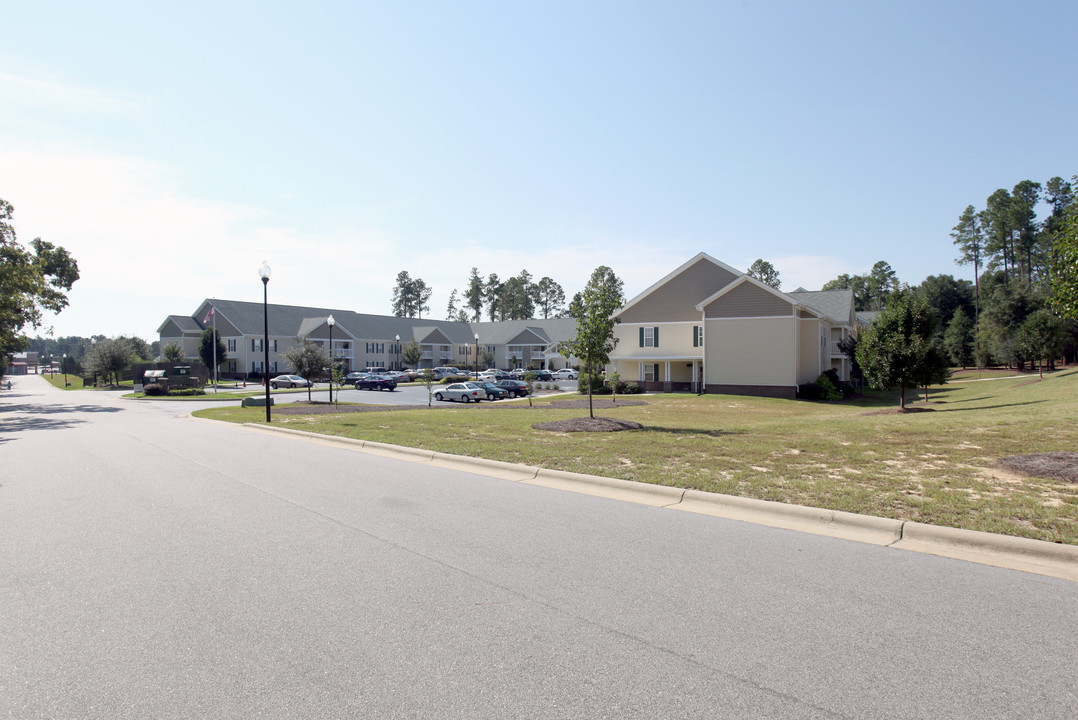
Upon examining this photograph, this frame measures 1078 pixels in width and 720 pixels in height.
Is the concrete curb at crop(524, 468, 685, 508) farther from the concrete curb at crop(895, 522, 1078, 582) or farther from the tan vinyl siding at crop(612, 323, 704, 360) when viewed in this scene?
the tan vinyl siding at crop(612, 323, 704, 360)

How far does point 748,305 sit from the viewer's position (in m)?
41.0

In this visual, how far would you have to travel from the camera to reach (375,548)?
6453mm

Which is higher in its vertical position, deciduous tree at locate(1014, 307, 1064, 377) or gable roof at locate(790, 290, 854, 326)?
gable roof at locate(790, 290, 854, 326)

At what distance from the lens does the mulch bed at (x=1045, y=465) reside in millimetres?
9059

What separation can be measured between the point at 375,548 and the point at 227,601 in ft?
5.31

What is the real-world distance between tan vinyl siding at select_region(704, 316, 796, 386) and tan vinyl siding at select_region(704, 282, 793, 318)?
1.28ft

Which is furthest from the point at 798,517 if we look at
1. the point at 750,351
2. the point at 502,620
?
the point at 750,351

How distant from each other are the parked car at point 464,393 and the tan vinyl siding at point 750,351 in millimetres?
15370

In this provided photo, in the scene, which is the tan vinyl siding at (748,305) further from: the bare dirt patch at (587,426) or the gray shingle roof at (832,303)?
the bare dirt patch at (587,426)

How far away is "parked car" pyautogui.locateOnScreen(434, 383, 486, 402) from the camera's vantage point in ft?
135

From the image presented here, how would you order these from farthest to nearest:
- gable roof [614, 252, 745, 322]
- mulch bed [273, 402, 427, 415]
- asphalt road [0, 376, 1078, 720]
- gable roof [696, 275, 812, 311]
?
1. gable roof [614, 252, 745, 322]
2. gable roof [696, 275, 812, 311]
3. mulch bed [273, 402, 427, 415]
4. asphalt road [0, 376, 1078, 720]

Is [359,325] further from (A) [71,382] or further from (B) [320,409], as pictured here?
(B) [320,409]

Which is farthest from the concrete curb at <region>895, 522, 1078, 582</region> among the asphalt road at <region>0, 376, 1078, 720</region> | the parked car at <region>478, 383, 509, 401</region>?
the parked car at <region>478, 383, 509, 401</region>

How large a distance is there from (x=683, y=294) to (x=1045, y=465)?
121 feet
